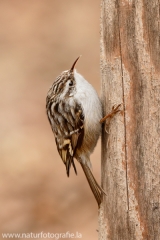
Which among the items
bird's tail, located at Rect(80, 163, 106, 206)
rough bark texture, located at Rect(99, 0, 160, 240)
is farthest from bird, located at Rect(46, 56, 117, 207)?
rough bark texture, located at Rect(99, 0, 160, 240)

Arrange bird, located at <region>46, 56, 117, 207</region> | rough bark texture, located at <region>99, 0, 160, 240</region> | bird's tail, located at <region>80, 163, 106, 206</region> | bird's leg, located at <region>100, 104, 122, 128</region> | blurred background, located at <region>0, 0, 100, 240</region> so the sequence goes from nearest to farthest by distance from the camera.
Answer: rough bark texture, located at <region>99, 0, 160, 240</region>
bird's leg, located at <region>100, 104, 122, 128</region>
bird's tail, located at <region>80, 163, 106, 206</region>
bird, located at <region>46, 56, 117, 207</region>
blurred background, located at <region>0, 0, 100, 240</region>

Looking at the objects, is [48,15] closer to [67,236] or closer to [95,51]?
[95,51]

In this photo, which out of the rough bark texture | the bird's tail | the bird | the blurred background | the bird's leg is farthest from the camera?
the blurred background

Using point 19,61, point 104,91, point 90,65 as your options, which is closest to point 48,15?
point 19,61

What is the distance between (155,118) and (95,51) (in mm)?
5845

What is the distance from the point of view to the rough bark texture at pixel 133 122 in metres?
2.64

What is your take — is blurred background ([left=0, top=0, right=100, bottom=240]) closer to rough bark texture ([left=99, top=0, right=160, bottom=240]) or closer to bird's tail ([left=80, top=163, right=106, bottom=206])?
bird's tail ([left=80, top=163, right=106, bottom=206])

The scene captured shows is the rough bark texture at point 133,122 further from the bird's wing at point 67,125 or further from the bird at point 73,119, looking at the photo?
the bird's wing at point 67,125

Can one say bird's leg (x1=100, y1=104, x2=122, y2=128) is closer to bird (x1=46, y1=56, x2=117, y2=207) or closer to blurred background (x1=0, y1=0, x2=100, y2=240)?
bird (x1=46, y1=56, x2=117, y2=207)

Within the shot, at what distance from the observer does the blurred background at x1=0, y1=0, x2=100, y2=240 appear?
20.6 feet

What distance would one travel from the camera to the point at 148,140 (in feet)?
8.70

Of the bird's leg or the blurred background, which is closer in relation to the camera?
the bird's leg

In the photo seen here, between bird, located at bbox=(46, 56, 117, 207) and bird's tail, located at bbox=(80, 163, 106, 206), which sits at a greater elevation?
bird, located at bbox=(46, 56, 117, 207)

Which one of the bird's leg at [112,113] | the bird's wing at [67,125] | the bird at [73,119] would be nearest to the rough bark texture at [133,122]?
the bird's leg at [112,113]
